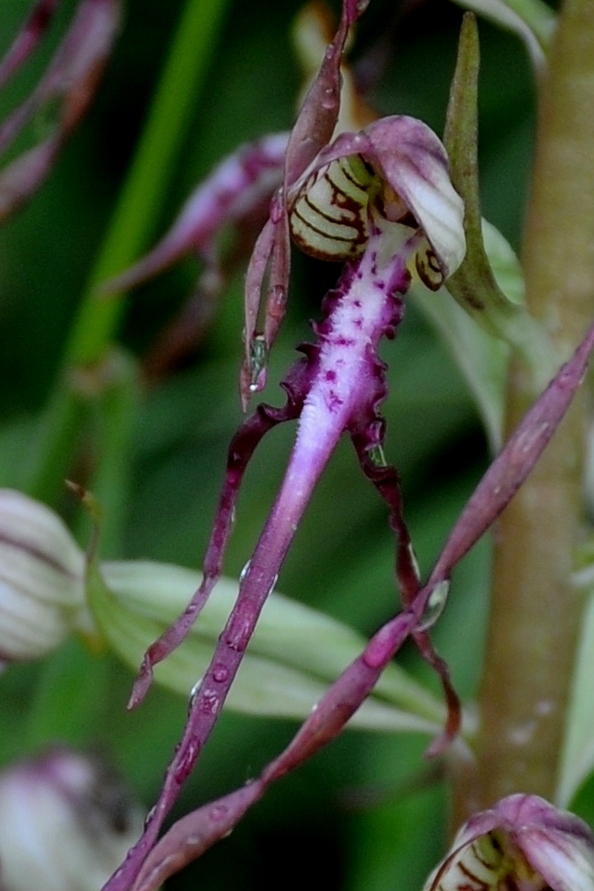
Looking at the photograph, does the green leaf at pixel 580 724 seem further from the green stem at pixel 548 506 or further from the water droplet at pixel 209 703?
the water droplet at pixel 209 703

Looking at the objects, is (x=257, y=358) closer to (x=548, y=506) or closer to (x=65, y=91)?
(x=548, y=506)

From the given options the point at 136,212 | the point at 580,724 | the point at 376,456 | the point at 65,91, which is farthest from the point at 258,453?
the point at 376,456

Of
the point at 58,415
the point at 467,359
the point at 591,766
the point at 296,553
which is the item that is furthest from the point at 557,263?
the point at 296,553

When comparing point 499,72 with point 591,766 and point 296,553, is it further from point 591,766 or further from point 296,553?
point 591,766

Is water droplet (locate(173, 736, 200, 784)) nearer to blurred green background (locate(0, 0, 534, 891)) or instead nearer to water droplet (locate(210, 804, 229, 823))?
water droplet (locate(210, 804, 229, 823))

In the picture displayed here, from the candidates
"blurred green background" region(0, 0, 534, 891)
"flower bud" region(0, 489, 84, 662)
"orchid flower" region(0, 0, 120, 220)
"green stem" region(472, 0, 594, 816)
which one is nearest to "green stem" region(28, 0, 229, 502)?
"blurred green background" region(0, 0, 534, 891)

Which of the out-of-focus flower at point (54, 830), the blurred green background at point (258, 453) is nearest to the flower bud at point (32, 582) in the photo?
the out-of-focus flower at point (54, 830)
